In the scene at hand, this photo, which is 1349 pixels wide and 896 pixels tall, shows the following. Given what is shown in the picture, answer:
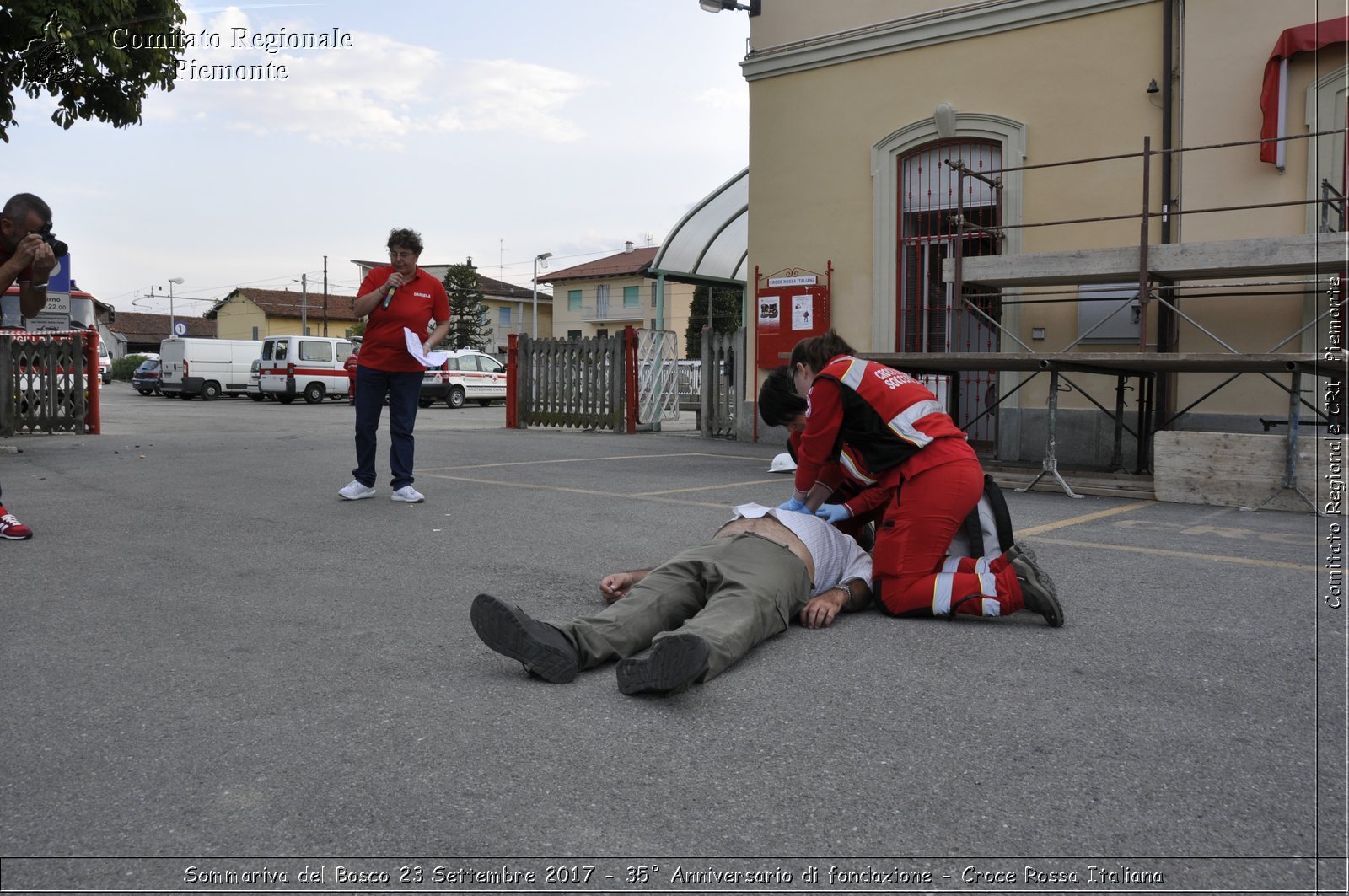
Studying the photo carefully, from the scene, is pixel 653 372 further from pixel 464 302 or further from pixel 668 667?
pixel 464 302

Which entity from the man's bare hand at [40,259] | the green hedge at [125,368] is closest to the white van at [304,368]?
the man's bare hand at [40,259]

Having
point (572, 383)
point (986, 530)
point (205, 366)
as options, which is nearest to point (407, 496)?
point (986, 530)

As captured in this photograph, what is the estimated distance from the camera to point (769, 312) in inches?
551

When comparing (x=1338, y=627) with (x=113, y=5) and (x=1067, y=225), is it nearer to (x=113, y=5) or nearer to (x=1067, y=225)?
(x=1067, y=225)

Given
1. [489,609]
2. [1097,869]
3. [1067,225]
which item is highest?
[1067,225]

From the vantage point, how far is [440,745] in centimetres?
265

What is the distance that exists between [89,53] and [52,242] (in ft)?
18.2

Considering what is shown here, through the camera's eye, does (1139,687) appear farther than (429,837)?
Yes

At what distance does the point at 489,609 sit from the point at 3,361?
585 inches

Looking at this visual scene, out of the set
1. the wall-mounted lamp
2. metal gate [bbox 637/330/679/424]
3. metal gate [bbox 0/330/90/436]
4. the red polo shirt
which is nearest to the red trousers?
the red polo shirt

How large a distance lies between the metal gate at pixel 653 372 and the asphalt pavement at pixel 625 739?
12.6 meters

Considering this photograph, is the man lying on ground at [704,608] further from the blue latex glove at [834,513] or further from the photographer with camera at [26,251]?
the photographer with camera at [26,251]

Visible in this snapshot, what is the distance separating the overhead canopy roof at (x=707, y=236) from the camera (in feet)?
57.6

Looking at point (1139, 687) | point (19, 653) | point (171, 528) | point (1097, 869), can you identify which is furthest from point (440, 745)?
point (171, 528)
